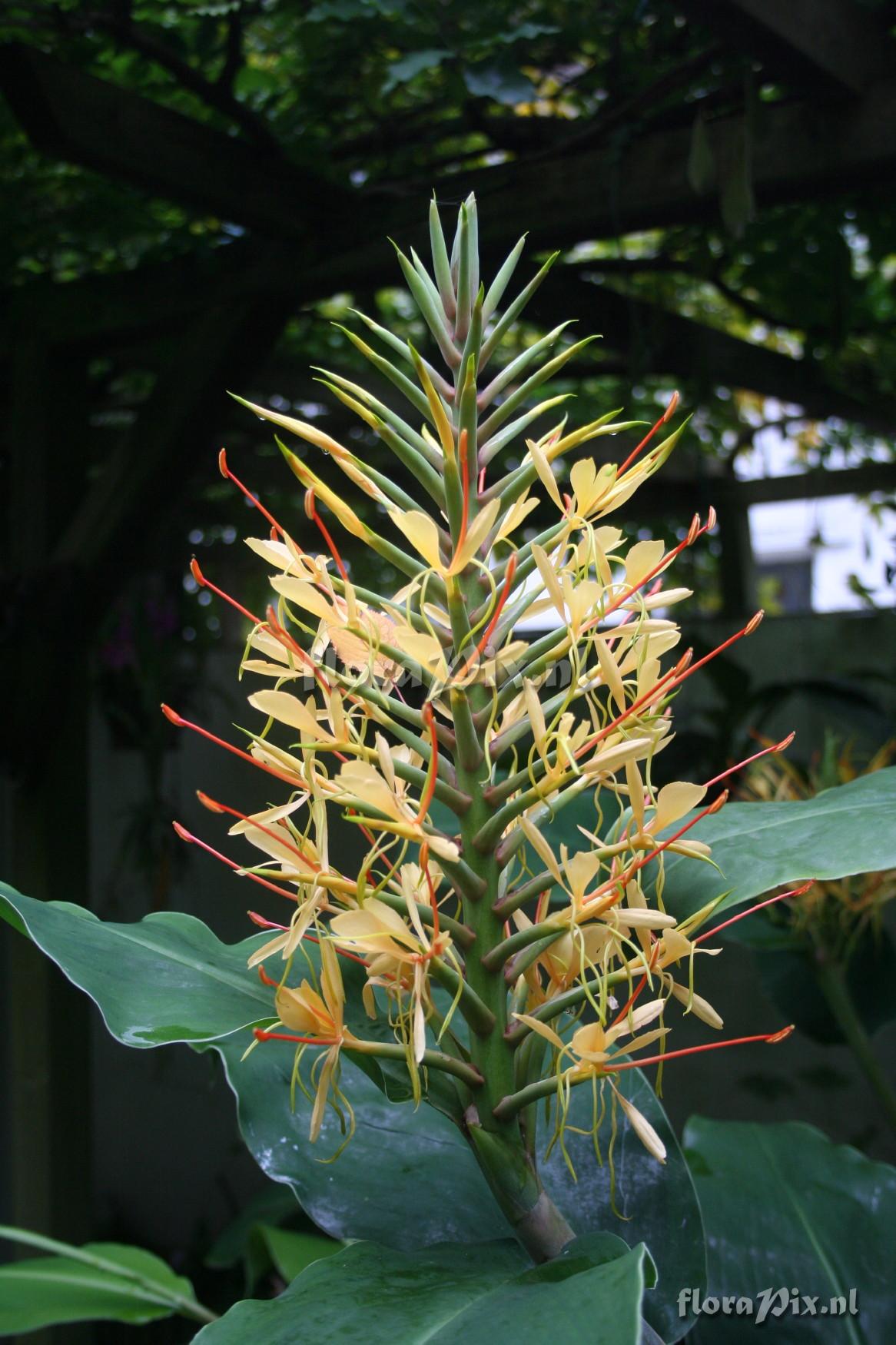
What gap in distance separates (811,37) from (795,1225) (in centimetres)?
112

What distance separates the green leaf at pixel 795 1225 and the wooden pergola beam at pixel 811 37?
3.34 feet

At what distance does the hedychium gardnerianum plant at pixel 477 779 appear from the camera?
0.42 meters

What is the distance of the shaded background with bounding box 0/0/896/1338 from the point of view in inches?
50.4

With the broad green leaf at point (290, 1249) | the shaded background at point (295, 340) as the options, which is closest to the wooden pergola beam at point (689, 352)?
the shaded background at point (295, 340)

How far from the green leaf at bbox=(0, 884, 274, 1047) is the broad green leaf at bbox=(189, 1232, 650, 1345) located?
10cm

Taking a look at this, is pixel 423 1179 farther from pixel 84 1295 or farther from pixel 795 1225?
pixel 84 1295

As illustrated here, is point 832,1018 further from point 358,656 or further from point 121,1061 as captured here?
point 121,1061

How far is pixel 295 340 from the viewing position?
2129 millimetres

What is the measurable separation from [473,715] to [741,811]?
0.63 feet

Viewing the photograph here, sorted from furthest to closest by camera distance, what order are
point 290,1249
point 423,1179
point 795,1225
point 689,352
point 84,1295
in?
point 689,352 → point 290,1249 → point 84,1295 → point 795,1225 → point 423,1179

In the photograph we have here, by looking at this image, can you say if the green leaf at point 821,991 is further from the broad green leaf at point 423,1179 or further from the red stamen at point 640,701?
the red stamen at point 640,701

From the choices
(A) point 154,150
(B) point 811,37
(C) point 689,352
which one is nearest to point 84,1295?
(A) point 154,150

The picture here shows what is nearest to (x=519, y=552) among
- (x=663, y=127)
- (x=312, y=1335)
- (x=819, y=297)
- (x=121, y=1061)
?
(x=312, y=1335)

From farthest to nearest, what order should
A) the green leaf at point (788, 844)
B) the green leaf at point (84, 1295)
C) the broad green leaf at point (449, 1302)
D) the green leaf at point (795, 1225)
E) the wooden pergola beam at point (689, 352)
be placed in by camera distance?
the wooden pergola beam at point (689, 352) < the green leaf at point (84, 1295) < the green leaf at point (795, 1225) < the green leaf at point (788, 844) < the broad green leaf at point (449, 1302)
